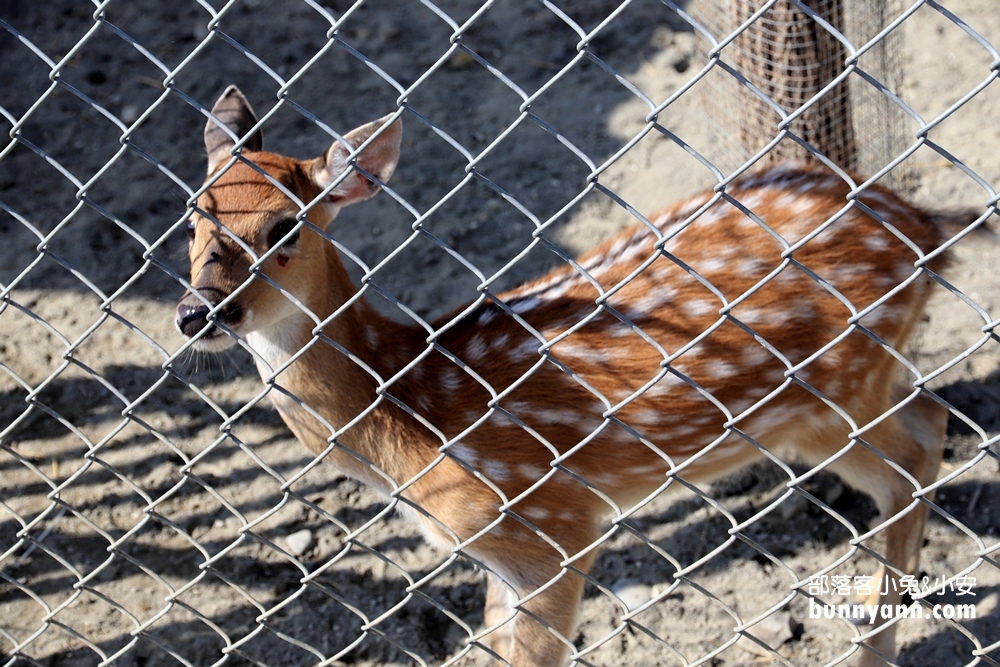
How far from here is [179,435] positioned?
153 inches

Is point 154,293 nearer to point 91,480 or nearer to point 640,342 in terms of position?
point 91,480

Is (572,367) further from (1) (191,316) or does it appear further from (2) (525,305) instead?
(1) (191,316)

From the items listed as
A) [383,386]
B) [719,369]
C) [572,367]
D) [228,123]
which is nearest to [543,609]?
[572,367]

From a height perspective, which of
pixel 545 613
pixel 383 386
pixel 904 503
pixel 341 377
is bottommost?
pixel 904 503

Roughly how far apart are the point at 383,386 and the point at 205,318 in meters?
0.64

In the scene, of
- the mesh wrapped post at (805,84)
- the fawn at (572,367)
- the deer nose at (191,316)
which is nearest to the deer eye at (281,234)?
the fawn at (572,367)

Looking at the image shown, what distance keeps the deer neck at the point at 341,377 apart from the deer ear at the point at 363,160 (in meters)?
0.22

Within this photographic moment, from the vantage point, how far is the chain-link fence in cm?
302

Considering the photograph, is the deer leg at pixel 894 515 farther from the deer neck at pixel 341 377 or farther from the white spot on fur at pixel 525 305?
the deer neck at pixel 341 377

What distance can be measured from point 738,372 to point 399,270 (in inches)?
76.2

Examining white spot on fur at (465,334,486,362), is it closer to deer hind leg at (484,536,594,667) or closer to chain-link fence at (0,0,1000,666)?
chain-link fence at (0,0,1000,666)

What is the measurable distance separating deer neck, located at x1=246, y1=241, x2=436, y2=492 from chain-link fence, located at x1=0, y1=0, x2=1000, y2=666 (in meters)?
0.13

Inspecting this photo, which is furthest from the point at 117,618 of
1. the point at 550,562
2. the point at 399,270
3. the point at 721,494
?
the point at 721,494

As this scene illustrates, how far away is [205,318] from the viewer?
2.41 meters
